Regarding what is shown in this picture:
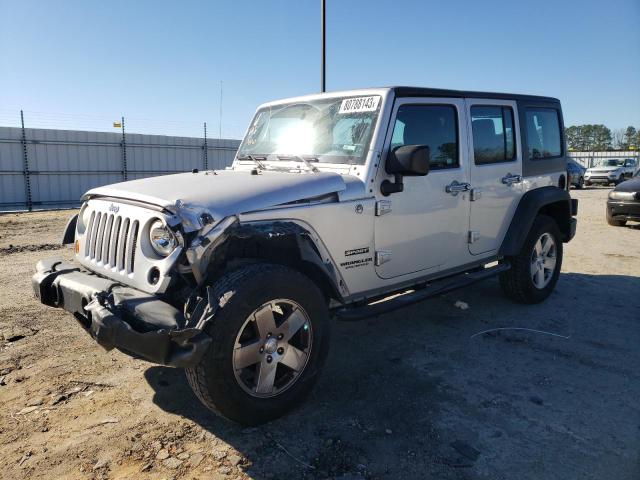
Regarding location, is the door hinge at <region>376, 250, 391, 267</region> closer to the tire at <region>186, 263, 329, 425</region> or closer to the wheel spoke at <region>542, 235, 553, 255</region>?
the tire at <region>186, 263, 329, 425</region>

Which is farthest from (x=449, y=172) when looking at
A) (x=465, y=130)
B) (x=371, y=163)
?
(x=371, y=163)

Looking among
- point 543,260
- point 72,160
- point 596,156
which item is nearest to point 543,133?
point 543,260

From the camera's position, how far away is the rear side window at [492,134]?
15.0 ft

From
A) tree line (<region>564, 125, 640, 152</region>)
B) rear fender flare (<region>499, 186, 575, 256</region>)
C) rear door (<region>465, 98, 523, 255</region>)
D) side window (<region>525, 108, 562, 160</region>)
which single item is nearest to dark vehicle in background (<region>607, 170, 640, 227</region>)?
side window (<region>525, 108, 562, 160</region>)

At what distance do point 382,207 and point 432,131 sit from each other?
1.00 m

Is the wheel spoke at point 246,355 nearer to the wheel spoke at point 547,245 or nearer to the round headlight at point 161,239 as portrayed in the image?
the round headlight at point 161,239

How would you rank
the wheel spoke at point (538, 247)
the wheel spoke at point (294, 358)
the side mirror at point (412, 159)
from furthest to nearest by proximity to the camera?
the wheel spoke at point (538, 247), the side mirror at point (412, 159), the wheel spoke at point (294, 358)

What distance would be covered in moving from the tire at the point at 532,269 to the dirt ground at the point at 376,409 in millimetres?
324

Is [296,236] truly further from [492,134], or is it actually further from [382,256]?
[492,134]

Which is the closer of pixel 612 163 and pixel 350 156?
pixel 350 156

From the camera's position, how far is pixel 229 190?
3.06m

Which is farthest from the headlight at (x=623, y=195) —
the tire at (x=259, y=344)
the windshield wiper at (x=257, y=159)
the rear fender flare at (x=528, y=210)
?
the tire at (x=259, y=344)

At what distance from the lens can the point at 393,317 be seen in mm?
5078

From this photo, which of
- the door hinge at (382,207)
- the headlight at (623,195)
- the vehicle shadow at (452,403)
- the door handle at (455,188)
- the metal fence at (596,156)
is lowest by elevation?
the vehicle shadow at (452,403)
